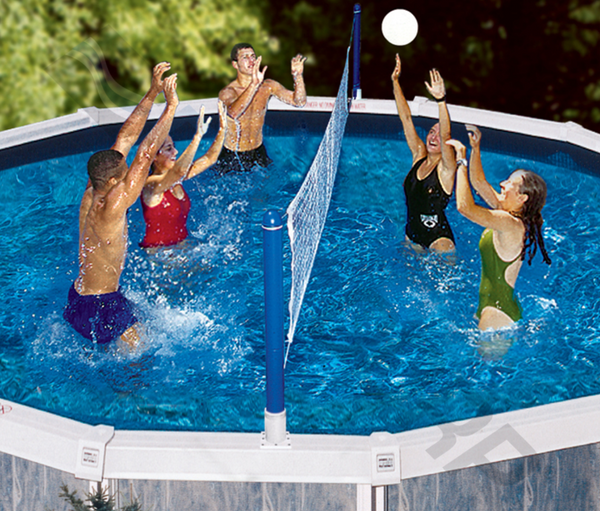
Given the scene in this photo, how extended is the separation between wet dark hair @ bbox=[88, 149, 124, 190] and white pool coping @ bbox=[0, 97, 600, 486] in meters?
1.78

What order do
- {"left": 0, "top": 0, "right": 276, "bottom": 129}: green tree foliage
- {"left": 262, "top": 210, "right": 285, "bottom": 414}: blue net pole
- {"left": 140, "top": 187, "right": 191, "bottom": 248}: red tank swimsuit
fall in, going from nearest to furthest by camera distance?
{"left": 262, "top": 210, "right": 285, "bottom": 414}: blue net pole
{"left": 140, "top": 187, "right": 191, "bottom": 248}: red tank swimsuit
{"left": 0, "top": 0, "right": 276, "bottom": 129}: green tree foliage

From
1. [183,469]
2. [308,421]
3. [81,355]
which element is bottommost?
[183,469]

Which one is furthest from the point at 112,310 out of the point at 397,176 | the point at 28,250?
the point at 397,176

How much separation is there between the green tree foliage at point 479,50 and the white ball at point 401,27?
606 cm

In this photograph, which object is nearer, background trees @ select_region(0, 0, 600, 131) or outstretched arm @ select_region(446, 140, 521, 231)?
outstretched arm @ select_region(446, 140, 521, 231)

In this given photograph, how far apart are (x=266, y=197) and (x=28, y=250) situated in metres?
2.64

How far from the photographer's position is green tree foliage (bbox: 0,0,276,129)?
16031 mm

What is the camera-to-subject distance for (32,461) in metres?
5.86

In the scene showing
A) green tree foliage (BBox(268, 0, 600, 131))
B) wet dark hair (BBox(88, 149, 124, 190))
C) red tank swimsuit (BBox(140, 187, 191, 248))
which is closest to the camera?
wet dark hair (BBox(88, 149, 124, 190))

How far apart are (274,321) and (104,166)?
222cm

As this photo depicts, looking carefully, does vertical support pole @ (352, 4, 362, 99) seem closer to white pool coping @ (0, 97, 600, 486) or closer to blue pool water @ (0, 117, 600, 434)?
blue pool water @ (0, 117, 600, 434)

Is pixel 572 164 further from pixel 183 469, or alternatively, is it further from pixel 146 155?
pixel 183 469

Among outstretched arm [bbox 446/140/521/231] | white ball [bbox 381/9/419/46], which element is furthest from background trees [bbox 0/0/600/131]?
outstretched arm [bbox 446/140/521/231]

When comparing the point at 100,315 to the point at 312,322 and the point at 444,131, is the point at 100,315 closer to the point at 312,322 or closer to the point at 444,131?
the point at 312,322
